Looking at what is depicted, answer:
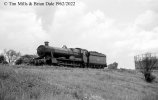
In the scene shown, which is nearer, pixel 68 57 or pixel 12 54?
pixel 68 57

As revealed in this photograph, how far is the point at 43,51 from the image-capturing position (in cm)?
3178

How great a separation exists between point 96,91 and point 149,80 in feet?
56.3

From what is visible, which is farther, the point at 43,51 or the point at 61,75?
the point at 43,51

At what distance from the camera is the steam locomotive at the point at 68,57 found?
1232 inches

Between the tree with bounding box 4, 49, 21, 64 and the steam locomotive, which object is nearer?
the steam locomotive

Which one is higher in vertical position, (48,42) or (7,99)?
(48,42)

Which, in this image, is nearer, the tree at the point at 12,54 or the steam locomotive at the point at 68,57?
the steam locomotive at the point at 68,57

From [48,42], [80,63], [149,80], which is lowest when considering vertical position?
[149,80]

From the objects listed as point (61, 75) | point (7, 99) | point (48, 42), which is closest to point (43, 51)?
point (48, 42)

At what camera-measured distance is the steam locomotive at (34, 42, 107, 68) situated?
31.3 meters

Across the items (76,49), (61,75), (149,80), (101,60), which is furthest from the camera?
(101,60)

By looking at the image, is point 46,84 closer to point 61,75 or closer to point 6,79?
point 6,79

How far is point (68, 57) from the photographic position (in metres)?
34.6

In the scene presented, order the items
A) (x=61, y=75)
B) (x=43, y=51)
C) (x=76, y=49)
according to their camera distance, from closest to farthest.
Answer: (x=61, y=75) → (x=43, y=51) → (x=76, y=49)
